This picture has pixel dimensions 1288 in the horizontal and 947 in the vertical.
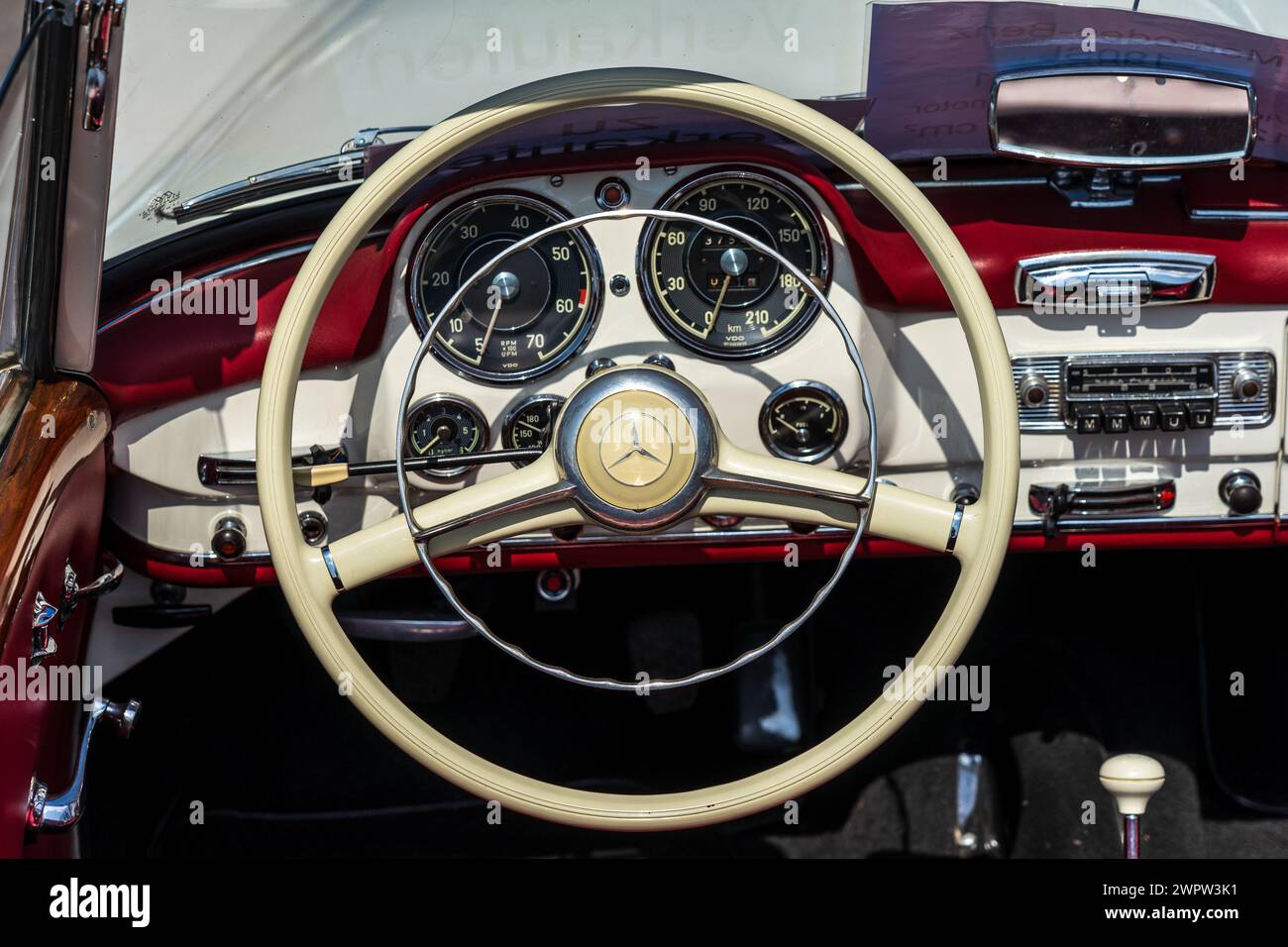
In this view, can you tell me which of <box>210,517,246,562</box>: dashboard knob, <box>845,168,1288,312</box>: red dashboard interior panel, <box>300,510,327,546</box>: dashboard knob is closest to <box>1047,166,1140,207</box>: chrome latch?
<box>845,168,1288,312</box>: red dashboard interior panel

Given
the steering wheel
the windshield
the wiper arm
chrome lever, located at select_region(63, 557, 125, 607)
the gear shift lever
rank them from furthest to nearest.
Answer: the gear shift lever → the windshield → the wiper arm → chrome lever, located at select_region(63, 557, 125, 607) → the steering wheel

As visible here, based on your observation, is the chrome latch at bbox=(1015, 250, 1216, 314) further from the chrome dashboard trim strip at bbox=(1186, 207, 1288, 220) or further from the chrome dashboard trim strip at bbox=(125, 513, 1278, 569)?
the chrome dashboard trim strip at bbox=(125, 513, 1278, 569)

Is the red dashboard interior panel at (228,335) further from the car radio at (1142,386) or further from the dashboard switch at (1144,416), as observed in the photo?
the dashboard switch at (1144,416)

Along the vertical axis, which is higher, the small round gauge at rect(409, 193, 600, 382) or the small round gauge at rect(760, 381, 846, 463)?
the small round gauge at rect(409, 193, 600, 382)

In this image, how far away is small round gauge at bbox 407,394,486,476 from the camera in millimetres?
1981

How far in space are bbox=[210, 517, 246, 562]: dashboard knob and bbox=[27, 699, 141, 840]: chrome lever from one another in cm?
32

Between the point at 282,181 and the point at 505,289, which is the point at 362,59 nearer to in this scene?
the point at 282,181

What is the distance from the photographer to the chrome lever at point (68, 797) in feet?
5.48

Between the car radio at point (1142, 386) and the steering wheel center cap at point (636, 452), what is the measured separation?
723 mm
